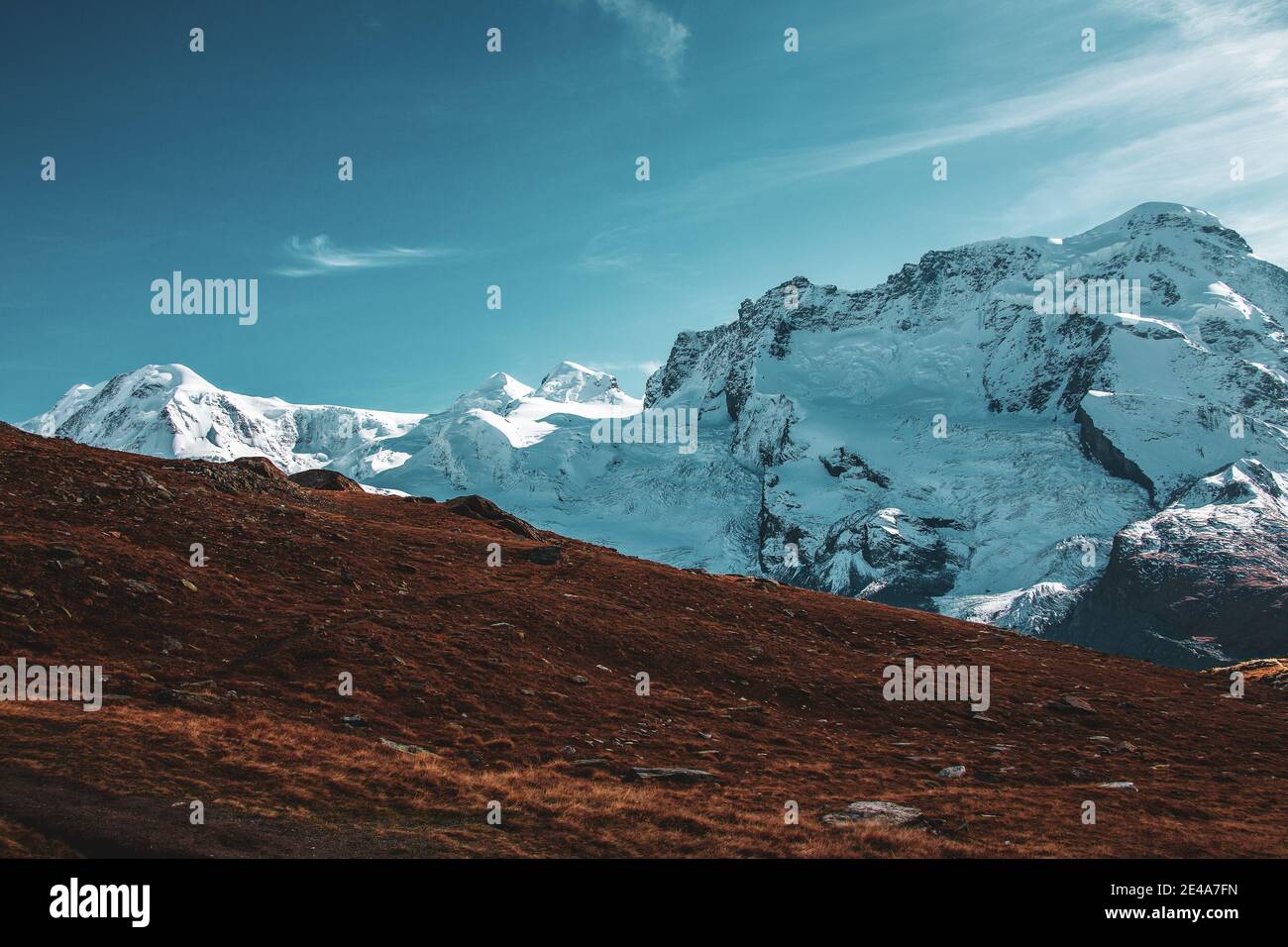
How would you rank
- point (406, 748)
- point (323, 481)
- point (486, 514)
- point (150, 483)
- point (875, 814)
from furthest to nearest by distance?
point (323, 481)
point (486, 514)
point (150, 483)
point (406, 748)
point (875, 814)

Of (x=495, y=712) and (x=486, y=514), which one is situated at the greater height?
(x=486, y=514)

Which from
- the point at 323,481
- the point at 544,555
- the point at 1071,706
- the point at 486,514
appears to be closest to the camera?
the point at 1071,706

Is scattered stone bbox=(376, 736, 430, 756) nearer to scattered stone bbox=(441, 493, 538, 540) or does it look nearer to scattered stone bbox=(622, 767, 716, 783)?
scattered stone bbox=(622, 767, 716, 783)

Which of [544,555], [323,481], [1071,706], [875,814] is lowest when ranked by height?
[875,814]

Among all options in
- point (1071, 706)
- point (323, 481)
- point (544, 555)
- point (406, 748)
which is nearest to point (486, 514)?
point (544, 555)

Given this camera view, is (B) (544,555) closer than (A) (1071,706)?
No

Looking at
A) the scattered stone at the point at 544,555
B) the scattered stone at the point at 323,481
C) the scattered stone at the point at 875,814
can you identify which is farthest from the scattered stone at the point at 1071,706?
the scattered stone at the point at 323,481

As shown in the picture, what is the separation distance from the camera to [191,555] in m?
35.6

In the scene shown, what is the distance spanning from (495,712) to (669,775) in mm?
7337

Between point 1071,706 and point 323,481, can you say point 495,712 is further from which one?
point 323,481

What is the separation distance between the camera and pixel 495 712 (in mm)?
28375

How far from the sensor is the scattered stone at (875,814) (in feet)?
68.5

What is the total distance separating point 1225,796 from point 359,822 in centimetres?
2634
